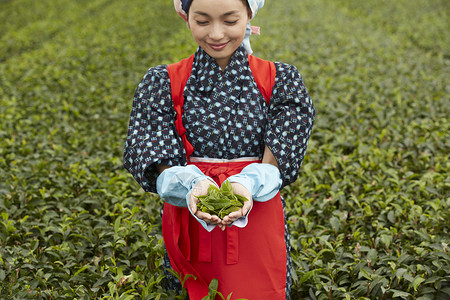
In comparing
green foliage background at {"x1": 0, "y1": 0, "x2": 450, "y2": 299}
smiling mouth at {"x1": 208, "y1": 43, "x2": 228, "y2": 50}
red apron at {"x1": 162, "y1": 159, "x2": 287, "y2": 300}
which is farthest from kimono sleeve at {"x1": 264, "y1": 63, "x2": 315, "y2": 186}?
green foliage background at {"x1": 0, "y1": 0, "x2": 450, "y2": 299}

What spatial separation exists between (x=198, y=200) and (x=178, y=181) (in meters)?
0.13

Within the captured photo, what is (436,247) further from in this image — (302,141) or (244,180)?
(244,180)

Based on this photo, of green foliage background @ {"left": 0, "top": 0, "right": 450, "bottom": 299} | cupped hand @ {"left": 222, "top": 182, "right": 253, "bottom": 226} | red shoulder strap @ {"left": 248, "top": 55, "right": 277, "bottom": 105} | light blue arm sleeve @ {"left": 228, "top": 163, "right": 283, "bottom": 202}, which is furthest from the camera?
green foliage background @ {"left": 0, "top": 0, "right": 450, "bottom": 299}

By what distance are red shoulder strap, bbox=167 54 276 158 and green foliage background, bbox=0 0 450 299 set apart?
3.00 ft

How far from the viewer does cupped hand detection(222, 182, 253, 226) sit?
1680 mm

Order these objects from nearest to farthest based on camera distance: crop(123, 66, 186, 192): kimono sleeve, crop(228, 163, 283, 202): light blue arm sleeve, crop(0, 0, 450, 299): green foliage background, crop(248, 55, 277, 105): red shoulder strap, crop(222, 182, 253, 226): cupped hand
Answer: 1. crop(222, 182, 253, 226): cupped hand
2. crop(228, 163, 283, 202): light blue arm sleeve
3. crop(123, 66, 186, 192): kimono sleeve
4. crop(248, 55, 277, 105): red shoulder strap
5. crop(0, 0, 450, 299): green foliage background

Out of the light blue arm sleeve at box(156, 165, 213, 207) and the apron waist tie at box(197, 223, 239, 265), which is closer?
the light blue arm sleeve at box(156, 165, 213, 207)

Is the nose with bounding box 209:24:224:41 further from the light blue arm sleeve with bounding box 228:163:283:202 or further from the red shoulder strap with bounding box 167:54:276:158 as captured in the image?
the light blue arm sleeve with bounding box 228:163:283:202

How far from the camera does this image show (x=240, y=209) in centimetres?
171

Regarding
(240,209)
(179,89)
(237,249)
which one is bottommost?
(237,249)

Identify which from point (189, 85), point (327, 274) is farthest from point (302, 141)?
point (327, 274)

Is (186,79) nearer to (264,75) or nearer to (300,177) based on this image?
(264,75)

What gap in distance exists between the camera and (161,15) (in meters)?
11.1

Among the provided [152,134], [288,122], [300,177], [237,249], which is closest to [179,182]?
[152,134]
